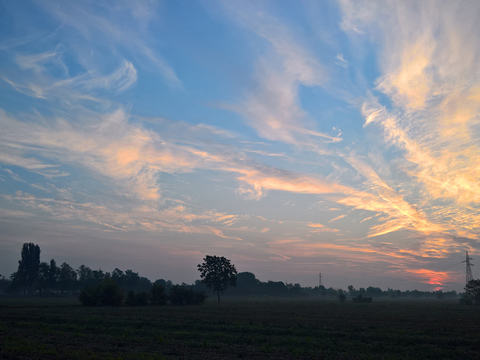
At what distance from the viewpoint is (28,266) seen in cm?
15200

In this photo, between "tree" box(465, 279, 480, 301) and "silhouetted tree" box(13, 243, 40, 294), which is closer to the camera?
"tree" box(465, 279, 480, 301)

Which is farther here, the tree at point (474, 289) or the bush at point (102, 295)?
the tree at point (474, 289)

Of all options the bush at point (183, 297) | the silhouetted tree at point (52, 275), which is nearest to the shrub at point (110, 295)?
the bush at point (183, 297)

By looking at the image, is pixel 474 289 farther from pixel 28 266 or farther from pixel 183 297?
pixel 28 266

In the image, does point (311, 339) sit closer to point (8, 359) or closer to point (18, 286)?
point (8, 359)

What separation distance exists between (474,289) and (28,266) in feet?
610

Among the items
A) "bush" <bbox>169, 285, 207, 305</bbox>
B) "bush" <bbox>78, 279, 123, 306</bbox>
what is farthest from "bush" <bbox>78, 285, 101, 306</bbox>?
"bush" <bbox>169, 285, 207, 305</bbox>

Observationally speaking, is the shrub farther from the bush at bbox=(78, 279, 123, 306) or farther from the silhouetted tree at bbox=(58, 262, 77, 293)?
the silhouetted tree at bbox=(58, 262, 77, 293)

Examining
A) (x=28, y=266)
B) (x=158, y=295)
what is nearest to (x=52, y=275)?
(x=28, y=266)

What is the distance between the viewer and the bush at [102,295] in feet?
238

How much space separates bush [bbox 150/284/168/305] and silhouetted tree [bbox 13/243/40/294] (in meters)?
101

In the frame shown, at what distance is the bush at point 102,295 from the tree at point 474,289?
363 ft

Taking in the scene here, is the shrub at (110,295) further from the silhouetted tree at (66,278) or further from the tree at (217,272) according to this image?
the silhouetted tree at (66,278)

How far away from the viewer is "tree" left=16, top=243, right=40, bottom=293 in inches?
5891
